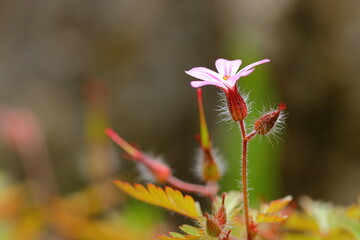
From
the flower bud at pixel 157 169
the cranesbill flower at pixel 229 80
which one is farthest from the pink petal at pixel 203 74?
the flower bud at pixel 157 169

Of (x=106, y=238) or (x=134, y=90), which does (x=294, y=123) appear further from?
(x=106, y=238)

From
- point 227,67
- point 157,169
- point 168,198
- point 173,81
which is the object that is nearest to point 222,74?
point 227,67

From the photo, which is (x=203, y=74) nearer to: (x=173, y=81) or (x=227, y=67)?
(x=227, y=67)

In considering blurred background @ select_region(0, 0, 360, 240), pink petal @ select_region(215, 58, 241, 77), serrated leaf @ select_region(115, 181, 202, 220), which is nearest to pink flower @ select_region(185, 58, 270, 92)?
pink petal @ select_region(215, 58, 241, 77)

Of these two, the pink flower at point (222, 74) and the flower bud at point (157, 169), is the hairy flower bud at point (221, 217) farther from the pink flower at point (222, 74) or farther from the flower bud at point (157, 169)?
the flower bud at point (157, 169)

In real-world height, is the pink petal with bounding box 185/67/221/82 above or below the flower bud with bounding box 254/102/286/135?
above

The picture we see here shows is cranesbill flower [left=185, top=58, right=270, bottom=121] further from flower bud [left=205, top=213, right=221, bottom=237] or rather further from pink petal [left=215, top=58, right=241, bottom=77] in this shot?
flower bud [left=205, top=213, right=221, bottom=237]

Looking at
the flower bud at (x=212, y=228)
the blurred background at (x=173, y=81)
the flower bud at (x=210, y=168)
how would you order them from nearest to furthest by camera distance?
the flower bud at (x=212, y=228) → the flower bud at (x=210, y=168) → the blurred background at (x=173, y=81)
